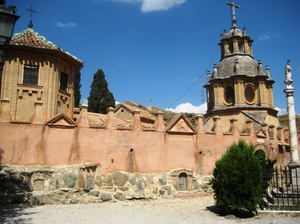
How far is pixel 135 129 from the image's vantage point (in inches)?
682

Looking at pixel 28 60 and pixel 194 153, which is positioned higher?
pixel 28 60

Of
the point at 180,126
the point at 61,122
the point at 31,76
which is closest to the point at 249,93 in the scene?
the point at 180,126

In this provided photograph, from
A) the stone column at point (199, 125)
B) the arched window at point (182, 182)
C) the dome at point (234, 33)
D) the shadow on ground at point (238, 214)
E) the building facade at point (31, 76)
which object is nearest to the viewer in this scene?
the shadow on ground at point (238, 214)

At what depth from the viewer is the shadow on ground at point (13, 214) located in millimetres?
10156

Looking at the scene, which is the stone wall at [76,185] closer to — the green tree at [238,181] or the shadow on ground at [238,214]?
the shadow on ground at [238,214]

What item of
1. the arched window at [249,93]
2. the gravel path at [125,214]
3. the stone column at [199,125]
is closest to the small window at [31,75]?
the gravel path at [125,214]

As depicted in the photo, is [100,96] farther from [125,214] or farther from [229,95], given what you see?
[125,214]

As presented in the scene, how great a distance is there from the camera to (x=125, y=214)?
39.1 feet

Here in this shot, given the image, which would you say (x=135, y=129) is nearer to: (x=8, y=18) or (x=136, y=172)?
(x=136, y=172)

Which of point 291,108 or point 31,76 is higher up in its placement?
point 31,76

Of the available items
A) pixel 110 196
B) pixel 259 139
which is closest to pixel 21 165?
pixel 110 196

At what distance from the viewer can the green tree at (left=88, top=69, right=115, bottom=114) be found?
1485 inches

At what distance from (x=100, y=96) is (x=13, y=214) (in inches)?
1086

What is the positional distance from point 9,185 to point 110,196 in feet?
17.0
